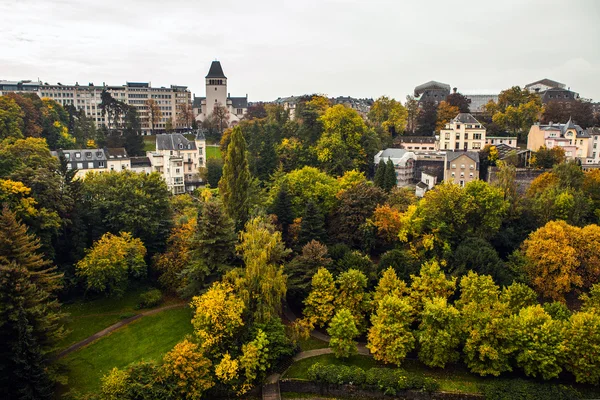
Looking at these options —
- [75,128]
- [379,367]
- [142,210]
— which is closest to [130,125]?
[75,128]

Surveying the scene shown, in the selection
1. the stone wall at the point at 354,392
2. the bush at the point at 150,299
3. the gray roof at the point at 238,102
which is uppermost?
the gray roof at the point at 238,102

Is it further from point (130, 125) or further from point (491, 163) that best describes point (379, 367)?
point (130, 125)

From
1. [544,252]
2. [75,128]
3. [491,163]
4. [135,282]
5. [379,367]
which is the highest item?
[75,128]

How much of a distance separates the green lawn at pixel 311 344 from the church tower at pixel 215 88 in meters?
88.5

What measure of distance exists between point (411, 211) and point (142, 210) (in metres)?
25.0

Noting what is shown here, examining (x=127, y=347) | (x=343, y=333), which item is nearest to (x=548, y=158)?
(x=343, y=333)

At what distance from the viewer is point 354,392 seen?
30.6 m

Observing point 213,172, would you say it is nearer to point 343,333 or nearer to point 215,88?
point 343,333

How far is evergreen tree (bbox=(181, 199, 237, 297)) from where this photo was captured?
35.7m

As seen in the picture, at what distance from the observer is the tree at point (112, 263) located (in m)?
37.8

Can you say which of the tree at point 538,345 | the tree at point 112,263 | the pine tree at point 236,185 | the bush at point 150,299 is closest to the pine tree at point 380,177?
the pine tree at point 236,185

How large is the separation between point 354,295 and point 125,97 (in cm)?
10118

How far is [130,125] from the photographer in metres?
79.1

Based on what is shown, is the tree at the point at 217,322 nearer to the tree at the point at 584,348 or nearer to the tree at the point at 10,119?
the tree at the point at 584,348
